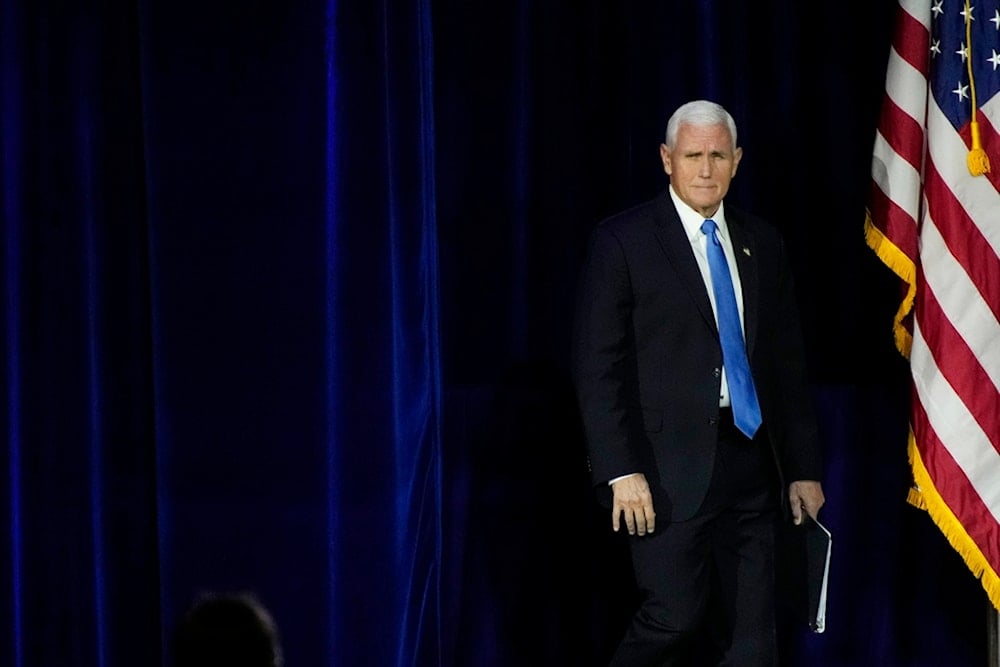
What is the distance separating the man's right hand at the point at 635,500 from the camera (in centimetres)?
334

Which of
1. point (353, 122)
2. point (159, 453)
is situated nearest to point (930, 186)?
point (353, 122)

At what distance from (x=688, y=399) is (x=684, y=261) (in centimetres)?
32

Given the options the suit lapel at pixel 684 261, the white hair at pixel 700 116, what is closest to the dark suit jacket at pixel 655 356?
the suit lapel at pixel 684 261

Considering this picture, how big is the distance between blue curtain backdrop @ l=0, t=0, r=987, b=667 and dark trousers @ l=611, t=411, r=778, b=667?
2.28ft

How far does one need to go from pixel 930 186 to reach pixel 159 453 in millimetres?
2162

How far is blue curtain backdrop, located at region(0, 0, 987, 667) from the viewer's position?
3748 mm

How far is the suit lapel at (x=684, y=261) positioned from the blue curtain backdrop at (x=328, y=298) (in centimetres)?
71

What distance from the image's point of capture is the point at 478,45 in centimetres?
412

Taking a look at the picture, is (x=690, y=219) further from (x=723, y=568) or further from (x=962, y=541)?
(x=962, y=541)

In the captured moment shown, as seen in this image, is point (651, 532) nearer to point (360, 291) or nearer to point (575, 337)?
point (575, 337)

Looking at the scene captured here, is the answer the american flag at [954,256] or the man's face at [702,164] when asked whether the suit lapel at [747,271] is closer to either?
the man's face at [702,164]

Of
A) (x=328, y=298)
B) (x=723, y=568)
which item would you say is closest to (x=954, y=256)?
(x=723, y=568)

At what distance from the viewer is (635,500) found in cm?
334

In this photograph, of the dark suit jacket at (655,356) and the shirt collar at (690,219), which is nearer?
the dark suit jacket at (655,356)
